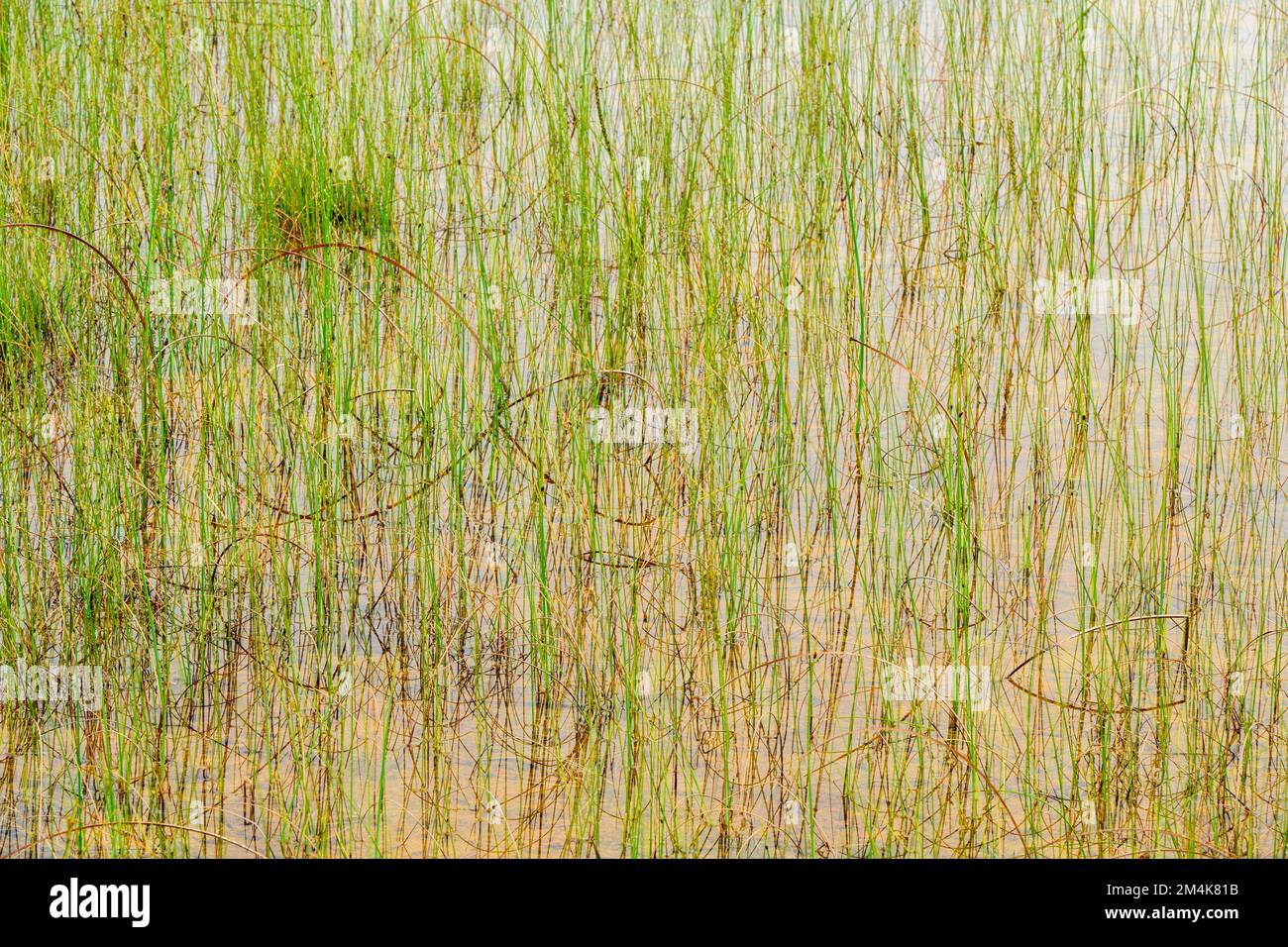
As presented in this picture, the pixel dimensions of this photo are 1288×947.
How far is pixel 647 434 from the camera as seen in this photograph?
2795mm

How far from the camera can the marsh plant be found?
2201 millimetres

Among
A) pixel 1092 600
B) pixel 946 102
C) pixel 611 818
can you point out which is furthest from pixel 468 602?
pixel 946 102

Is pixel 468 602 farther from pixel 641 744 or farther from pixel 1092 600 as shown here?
pixel 1092 600

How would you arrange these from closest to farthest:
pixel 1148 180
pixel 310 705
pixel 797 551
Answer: pixel 310 705 → pixel 797 551 → pixel 1148 180

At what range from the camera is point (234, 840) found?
6.89 ft

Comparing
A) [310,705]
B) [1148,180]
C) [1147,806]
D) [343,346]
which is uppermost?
[1148,180]

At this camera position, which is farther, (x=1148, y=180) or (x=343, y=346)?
(x=1148, y=180)

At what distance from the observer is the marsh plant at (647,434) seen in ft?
7.22

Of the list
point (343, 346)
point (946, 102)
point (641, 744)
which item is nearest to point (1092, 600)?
point (641, 744)

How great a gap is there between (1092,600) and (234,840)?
1.48 m

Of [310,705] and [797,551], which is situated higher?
[797,551]

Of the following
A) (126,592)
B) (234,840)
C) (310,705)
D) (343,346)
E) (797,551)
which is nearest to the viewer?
(234,840)

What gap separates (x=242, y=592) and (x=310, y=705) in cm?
30

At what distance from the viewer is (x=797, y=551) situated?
105 inches
